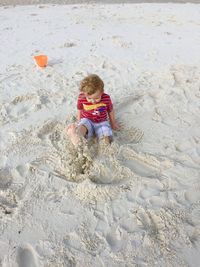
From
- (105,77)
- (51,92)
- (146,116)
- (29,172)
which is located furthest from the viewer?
(105,77)

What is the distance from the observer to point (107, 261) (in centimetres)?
229

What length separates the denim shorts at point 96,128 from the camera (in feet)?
10.9

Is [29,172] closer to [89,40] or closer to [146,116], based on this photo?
[146,116]

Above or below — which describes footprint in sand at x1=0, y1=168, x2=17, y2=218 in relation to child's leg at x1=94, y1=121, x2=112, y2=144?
below

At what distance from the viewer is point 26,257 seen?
2.35 meters

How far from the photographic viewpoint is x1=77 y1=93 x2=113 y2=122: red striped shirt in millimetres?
3387

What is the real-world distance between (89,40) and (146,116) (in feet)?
8.62

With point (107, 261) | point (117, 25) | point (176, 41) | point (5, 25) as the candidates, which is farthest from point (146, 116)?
point (5, 25)

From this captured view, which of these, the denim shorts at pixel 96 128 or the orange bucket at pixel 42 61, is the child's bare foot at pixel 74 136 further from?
the orange bucket at pixel 42 61

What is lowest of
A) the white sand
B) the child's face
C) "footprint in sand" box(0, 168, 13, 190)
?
"footprint in sand" box(0, 168, 13, 190)

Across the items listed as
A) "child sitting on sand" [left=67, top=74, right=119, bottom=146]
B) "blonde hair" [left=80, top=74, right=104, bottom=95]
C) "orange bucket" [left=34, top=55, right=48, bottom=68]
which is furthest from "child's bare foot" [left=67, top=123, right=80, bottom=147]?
"orange bucket" [left=34, top=55, right=48, bottom=68]

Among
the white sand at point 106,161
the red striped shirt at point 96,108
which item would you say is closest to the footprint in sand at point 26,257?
the white sand at point 106,161

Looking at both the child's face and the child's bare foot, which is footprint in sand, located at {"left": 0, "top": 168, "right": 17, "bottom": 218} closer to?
the child's bare foot

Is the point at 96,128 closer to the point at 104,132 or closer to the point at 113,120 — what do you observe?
the point at 104,132
